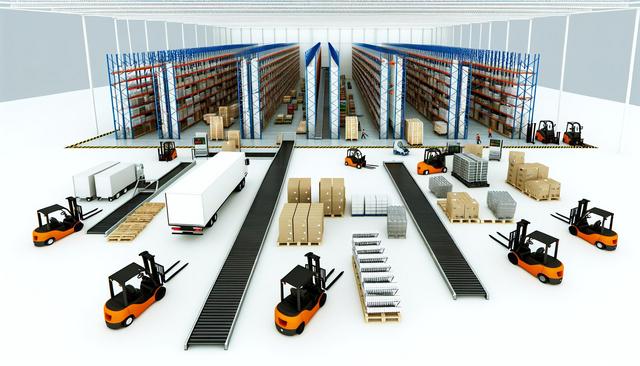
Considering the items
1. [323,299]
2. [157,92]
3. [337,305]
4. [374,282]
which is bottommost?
[337,305]

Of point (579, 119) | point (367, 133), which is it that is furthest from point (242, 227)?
point (579, 119)

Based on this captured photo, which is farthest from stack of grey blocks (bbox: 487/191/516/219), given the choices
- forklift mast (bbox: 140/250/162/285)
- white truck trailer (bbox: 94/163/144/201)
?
white truck trailer (bbox: 94/163/144/201)

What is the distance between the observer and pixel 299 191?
13.3 metres

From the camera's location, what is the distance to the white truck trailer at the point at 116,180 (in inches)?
554

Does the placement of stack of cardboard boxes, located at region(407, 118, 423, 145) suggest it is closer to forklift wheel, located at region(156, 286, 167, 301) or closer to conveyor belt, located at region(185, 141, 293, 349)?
conveyor belt, located at region(185, 141, 293, 349)

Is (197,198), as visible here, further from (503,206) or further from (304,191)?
(503,206)

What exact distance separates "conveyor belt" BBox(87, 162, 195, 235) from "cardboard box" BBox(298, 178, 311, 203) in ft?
16.1

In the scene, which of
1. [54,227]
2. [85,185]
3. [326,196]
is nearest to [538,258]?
[326,196]

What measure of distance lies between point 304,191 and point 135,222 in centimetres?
478

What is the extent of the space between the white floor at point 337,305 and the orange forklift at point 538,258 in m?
0.23

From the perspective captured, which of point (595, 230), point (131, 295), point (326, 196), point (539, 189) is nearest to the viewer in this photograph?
point (131, 295)

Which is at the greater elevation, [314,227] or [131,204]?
[314,227]

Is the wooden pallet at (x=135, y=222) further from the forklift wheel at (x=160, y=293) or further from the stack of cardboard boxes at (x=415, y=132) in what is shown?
the stack of cardboard boxes at (x=415, y=132)

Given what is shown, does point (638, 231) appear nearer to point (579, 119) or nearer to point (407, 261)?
point (407, 261)
